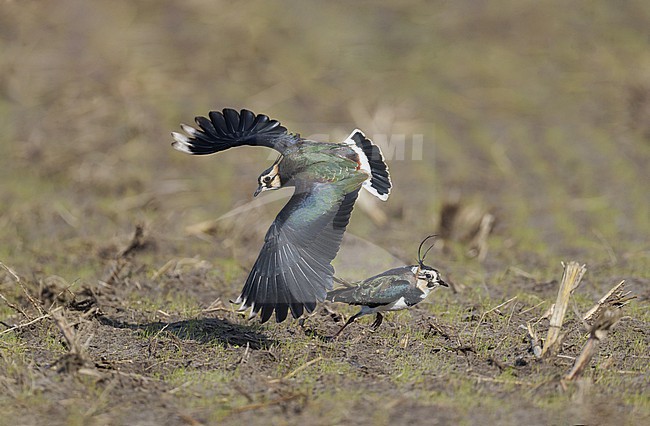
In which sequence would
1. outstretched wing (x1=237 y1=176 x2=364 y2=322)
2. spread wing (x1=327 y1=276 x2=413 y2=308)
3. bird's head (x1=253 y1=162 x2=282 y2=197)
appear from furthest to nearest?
bird's head (x1=253 y1=162 x2=282 y2=197)
spread wing (x1=327 y1=276 x2=413 y2=308)
outstretched wing (x1=237 y1=176 x2=364 y2=322)

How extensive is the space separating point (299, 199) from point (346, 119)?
222 inches

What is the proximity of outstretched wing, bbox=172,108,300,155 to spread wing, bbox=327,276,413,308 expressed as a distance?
109 cm

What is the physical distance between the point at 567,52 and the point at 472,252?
6006 millimetres

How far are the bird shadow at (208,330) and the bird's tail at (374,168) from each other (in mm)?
1139

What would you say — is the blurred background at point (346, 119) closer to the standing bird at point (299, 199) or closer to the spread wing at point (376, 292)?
the standing bird at point (299, 199)

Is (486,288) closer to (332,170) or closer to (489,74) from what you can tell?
(332,170)

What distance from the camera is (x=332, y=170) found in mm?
5590

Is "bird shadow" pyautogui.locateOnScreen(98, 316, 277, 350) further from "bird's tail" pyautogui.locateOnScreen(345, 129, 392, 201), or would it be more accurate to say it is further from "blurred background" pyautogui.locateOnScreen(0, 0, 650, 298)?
"bird's tail" pyautogui.locateOnScreen(345, 129, 392, 201)

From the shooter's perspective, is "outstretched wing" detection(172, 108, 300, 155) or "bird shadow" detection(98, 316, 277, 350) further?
"outstretched wing" detection(172, 108, 300, 155)

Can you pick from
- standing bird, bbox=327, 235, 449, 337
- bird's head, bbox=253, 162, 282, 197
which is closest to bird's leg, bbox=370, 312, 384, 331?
standing bird, bbox=327, 235, 449, 337

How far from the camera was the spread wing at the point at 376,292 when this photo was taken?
523 centimetres

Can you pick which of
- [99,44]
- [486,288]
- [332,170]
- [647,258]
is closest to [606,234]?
[647,258]

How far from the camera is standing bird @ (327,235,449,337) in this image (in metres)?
5.24

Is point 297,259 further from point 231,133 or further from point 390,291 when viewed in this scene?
point 231,133
